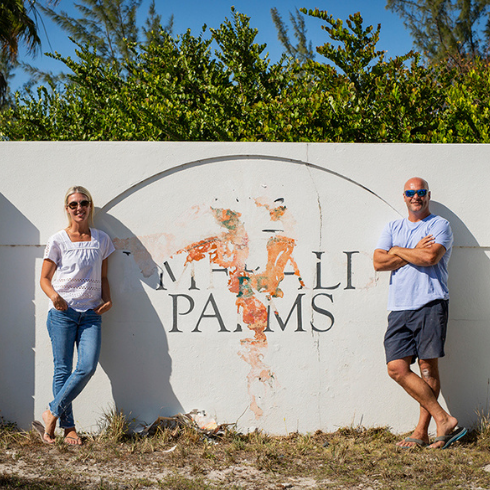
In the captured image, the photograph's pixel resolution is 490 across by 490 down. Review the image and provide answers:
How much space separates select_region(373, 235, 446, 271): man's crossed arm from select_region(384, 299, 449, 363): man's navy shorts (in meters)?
0.33

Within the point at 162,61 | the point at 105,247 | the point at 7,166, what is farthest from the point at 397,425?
the point at 162,61

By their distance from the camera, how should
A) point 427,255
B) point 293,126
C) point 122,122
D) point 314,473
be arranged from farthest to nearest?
point 122,122 → point 293,126 → point 427,255 → point 314,473

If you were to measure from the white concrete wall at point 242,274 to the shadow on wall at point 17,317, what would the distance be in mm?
11

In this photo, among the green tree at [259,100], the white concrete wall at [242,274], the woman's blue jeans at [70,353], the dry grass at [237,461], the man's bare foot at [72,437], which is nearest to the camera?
the dry grass at [237,461]

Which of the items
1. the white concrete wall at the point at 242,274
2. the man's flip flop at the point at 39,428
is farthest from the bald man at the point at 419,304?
the man's flip flop at the point at 39,428

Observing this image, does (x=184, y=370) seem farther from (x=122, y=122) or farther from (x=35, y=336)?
(x=122, y=122)

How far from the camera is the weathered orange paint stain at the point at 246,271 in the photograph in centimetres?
414

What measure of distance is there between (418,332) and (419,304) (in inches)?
8.3

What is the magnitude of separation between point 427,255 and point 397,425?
1.43 m

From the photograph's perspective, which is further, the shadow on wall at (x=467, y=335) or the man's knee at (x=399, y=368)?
the shadow on wall at (x=467, y=335)

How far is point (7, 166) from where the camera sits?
13.6 feet

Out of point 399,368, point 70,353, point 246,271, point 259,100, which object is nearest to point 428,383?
point 399,368

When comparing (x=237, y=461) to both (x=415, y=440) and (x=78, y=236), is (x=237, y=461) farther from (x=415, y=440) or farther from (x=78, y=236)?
(x=78, y=236)

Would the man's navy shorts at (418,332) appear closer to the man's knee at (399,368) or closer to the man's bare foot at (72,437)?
the man's knee at (399,368)
